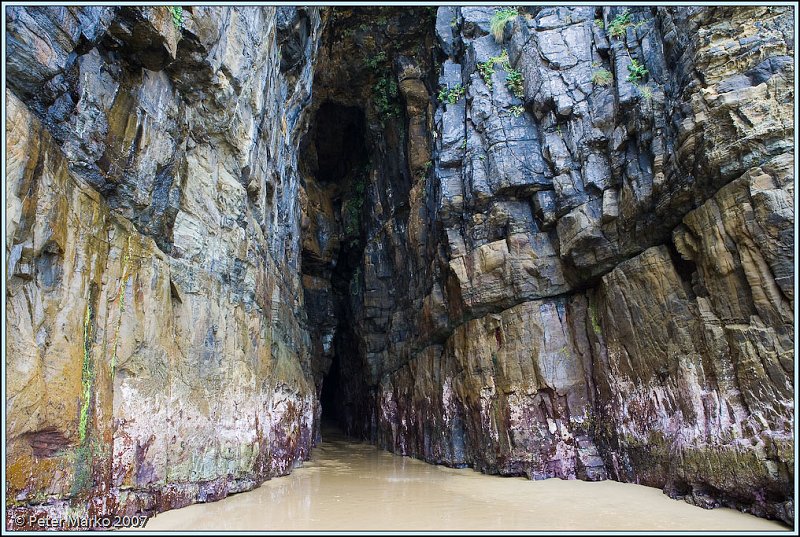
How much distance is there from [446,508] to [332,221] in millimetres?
→ 20237

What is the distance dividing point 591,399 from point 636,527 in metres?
5.33

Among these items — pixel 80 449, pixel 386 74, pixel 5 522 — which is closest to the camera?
pixel 5 522

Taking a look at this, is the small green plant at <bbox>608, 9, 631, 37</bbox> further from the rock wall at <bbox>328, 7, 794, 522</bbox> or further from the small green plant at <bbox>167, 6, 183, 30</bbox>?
the small green plant at <bbox>167, 6, 183, 30</bbox>

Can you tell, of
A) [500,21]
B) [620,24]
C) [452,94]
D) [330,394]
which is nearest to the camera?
[620,24]

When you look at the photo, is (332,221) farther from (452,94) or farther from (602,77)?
(602,77)

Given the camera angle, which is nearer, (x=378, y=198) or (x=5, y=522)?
(x=5, y=522)

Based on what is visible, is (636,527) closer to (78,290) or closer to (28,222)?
(78,290)

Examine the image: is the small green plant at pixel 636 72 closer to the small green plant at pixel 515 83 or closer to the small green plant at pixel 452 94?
the small green plant at pixel 515 83

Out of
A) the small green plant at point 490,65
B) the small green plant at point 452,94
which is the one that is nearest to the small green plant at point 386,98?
the small green plant at point 452,94

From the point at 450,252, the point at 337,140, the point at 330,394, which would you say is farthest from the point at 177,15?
the point at 330,394

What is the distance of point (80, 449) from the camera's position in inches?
263

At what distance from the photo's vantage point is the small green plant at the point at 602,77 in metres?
13.9

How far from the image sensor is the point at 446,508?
31.9ft

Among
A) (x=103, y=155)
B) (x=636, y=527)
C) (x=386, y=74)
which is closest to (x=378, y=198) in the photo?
(x=386, y=74)
